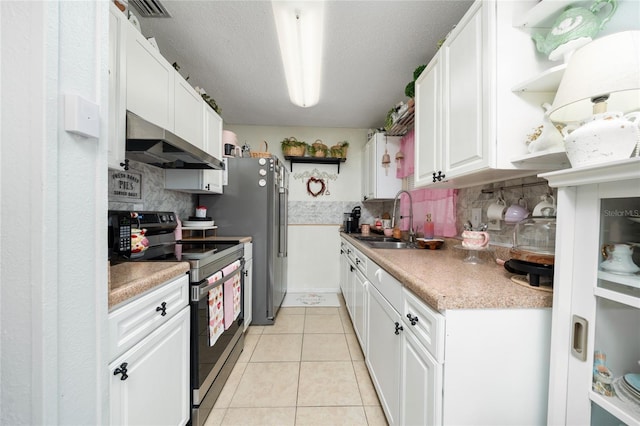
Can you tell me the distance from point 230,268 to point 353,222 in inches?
76.3

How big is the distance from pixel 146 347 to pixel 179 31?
202 cm

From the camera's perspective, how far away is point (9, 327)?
0.46 m

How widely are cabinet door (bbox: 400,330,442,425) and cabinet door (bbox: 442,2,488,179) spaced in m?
0.84

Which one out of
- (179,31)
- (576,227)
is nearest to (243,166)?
(179,31)

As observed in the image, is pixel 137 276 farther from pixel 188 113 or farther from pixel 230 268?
pixel 188 113

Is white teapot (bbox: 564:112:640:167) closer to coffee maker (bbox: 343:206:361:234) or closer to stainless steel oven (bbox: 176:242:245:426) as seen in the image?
stainless steel oven (bbox: 176:242:245:426)

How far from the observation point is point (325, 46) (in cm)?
179

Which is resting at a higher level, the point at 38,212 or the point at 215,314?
the point at 38,212

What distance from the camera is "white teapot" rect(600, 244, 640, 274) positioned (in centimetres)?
60

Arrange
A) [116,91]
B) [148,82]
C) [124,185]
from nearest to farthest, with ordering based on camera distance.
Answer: [116,91]
[148,82]
[124,185]

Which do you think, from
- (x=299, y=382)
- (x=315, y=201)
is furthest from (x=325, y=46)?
(x=299, y=382)

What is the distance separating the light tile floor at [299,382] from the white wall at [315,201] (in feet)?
3.72

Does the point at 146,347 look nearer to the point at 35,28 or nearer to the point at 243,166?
the point at 35,28

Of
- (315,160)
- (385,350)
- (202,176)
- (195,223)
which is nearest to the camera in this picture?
(385,350)
